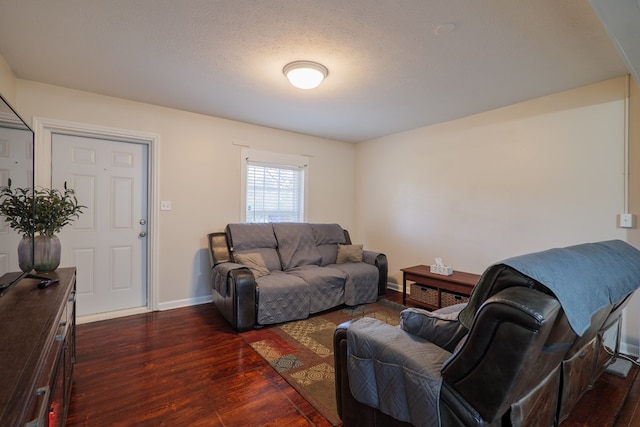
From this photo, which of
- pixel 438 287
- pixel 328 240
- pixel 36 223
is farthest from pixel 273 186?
pixel 36 223

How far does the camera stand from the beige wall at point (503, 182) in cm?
268

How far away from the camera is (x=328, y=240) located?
4320 millimetres

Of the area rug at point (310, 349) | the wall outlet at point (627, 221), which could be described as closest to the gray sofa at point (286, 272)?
the area rug at point (310, 349)

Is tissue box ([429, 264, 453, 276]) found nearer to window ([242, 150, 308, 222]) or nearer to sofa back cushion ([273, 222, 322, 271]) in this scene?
sofa back cushion ([273, 222, 322, 271])

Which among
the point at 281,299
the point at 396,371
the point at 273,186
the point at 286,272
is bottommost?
the point at 281,299

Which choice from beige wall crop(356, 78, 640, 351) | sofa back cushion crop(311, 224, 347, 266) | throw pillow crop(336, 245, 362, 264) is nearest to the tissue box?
beige wall crop(356, 78, 640, 351)

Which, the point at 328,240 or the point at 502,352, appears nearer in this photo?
the point at 502,352

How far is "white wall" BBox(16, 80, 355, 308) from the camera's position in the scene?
3.09 meters

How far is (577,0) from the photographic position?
5.43ft

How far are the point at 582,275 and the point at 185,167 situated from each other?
12.2 feet

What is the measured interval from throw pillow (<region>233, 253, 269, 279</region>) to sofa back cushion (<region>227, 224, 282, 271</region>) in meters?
0.16

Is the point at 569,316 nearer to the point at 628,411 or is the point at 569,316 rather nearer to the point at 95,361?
the point at 628,411

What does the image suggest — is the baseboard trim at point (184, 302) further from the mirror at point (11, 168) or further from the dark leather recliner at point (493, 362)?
the dark leather recliner at point (493, 362)

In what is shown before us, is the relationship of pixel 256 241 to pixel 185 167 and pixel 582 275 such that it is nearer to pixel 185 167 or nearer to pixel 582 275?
pixel 185 167
